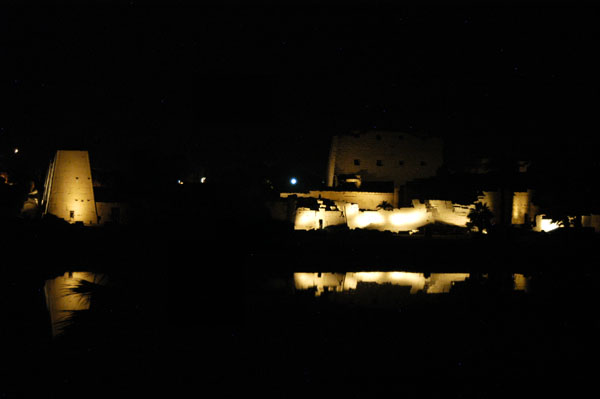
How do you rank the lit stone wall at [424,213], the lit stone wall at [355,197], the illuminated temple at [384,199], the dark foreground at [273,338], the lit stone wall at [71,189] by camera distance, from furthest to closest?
the lit stone wall at [355,197]
the lit stone wall at [424,213]
the illuminated temple at [384,199]
the lit stone wall at [71,189]
the dark foreground at [273,338]

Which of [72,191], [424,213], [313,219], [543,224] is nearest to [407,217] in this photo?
[424,213]

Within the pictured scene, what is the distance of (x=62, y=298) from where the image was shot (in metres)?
13.9

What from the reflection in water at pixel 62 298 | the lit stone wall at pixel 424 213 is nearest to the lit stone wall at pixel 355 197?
the lit stone wall at pixel 424 213

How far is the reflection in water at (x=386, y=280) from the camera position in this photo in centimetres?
1686

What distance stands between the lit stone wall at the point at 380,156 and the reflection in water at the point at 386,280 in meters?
13.2

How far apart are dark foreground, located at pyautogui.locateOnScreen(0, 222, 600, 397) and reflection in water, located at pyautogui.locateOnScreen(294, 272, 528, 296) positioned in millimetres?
974

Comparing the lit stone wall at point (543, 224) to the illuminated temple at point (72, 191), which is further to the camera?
the lit stone wall at point (543, 224)

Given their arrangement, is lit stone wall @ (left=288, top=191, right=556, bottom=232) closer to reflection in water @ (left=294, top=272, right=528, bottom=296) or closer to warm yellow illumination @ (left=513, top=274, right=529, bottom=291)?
reflection in water @ (left=294, top=272, right=528, bottom=296)

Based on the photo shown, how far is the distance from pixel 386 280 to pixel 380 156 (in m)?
15.3

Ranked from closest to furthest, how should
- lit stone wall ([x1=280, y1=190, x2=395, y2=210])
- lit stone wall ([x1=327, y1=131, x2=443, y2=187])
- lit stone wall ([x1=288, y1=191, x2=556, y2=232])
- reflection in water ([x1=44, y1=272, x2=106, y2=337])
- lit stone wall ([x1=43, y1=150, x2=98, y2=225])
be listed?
1. reflection in water ([x1=44, y1=272, x2=106, y2=337])
2. lit stone wall ([x1=43, y1=150, x2=98, y2=225])
3. lit stone wall ([x1=288, y1=191, x2=556, y2=232])
4. lit stone wall ([x1=280, y1=190, x2=395, y2=210])
5. lit stone wall ([x1=327, y1=131, x2=443, y2=187])

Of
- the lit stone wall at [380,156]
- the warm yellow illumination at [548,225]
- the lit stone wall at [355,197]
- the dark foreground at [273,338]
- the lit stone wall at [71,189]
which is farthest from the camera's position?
the lit stone wall at [380,156]

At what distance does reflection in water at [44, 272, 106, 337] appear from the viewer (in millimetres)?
10887

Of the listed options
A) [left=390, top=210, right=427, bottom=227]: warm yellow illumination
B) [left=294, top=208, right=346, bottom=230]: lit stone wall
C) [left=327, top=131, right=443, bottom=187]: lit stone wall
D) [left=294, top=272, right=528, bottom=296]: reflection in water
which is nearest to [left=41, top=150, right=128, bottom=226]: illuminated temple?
[left=294, top=208, right=346, bottom=230]: lit stone wall

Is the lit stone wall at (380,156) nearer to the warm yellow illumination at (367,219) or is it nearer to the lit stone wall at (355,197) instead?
the lit stone wall at (355,197)
